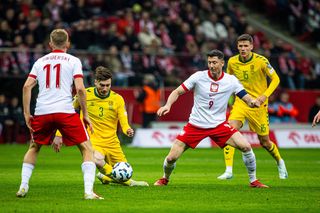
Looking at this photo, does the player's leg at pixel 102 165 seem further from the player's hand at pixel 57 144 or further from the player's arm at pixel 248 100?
the player's arm at pixel 248 100

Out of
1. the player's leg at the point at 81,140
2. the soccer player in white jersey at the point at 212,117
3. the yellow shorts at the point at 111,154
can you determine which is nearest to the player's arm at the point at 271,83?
the soccer player in white jersey at the point at 212,117

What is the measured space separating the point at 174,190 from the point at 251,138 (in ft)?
49.0

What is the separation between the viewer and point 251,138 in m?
27.9

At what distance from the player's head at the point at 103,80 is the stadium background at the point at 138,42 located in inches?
513

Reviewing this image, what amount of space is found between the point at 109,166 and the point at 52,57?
10.3 ft

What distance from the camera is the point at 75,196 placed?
12.1 m

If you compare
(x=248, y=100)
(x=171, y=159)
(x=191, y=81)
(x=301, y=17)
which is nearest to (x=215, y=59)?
(x=191, y=81)

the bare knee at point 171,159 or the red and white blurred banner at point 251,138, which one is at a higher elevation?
the bare knee at point 171,159

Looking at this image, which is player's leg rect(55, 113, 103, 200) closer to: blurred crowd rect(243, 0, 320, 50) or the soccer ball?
the soccer ball

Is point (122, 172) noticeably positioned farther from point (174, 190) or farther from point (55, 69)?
point (55, 69)

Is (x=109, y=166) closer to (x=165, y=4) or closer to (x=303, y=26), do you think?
(x=165, y=4)

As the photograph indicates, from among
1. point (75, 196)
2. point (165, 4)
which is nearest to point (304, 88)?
point (165, 4)

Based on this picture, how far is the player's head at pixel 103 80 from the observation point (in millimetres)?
13758

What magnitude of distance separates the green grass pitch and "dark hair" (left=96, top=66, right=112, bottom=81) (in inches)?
71.3
